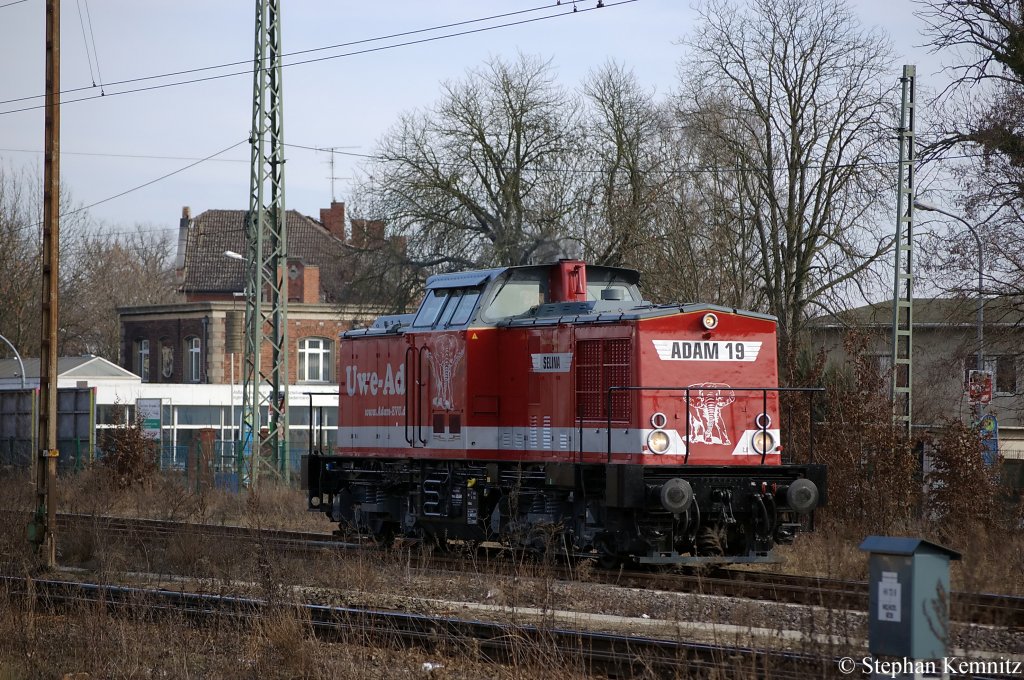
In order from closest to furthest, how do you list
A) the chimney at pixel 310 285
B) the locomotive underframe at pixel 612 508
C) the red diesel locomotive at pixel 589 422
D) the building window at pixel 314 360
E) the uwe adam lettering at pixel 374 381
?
the locomotive underframe at pixel 612 508
the red diesel locomotive at pixel 589 422
the uwe adam lettering at pixel 374 381
the building window at pixel 314 360
the chimney at pixel 310 285

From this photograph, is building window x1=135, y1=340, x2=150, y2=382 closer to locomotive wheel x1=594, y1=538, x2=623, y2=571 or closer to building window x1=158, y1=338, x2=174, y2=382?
building window x1=158, y1=338, x2=174, y2=382

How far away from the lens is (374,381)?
16750 millimetres

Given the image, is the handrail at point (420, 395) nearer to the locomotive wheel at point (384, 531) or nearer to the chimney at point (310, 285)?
the locomotive wheel at point (384, 531)

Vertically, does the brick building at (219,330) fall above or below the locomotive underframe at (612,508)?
above

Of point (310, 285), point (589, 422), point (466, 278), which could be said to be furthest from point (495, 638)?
point (310, 285)

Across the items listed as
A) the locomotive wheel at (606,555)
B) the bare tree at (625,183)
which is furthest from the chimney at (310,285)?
the locomotive wheel at (606,555)

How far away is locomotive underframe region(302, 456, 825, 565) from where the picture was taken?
42.4 ft

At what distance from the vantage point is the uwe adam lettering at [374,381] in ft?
52.9

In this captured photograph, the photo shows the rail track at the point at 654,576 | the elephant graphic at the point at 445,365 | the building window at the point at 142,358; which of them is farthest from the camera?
the building window at the point at 142,358

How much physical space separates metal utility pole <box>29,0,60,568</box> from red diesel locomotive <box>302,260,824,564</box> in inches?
179

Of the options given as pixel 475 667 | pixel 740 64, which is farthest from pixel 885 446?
pixel 740 64

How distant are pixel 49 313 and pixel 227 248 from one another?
49.6m

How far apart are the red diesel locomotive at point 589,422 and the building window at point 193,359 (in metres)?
35.8

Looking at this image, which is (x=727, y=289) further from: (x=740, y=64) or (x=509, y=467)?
(x=509, y=467)
